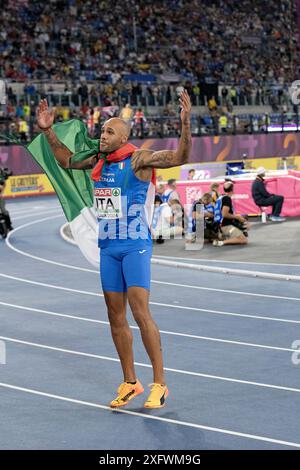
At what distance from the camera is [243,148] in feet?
130

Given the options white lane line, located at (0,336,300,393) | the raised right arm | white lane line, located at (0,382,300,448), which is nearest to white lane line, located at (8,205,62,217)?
white lane line, located at (0,336,300,393)

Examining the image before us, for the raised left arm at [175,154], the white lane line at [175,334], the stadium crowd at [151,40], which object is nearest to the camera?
the raised left arm at [175,154]

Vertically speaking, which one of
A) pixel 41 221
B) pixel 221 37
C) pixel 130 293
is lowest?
pixel 41 221

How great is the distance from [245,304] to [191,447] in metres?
6.55

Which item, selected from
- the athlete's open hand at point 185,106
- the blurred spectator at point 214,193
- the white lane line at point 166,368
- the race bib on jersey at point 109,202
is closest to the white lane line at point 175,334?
the white lane line at point 166,368

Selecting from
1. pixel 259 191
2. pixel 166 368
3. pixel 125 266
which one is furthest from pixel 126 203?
pixel 259 191

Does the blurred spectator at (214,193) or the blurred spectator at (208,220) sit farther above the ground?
the blurred spectator at (214,193)

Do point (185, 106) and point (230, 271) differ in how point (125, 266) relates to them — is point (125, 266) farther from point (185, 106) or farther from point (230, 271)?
point (230, 271)

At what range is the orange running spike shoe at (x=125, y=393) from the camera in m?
8.02

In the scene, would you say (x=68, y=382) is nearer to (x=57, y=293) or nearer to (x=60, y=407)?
(x=60, y=407)

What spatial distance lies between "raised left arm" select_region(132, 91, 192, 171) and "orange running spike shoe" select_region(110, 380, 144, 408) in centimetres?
189

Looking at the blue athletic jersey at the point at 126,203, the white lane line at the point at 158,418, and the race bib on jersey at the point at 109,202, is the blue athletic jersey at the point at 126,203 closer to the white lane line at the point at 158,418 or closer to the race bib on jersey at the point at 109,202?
the race bib on jersey at the point at 109,202

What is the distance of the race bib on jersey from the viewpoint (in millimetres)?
7969
